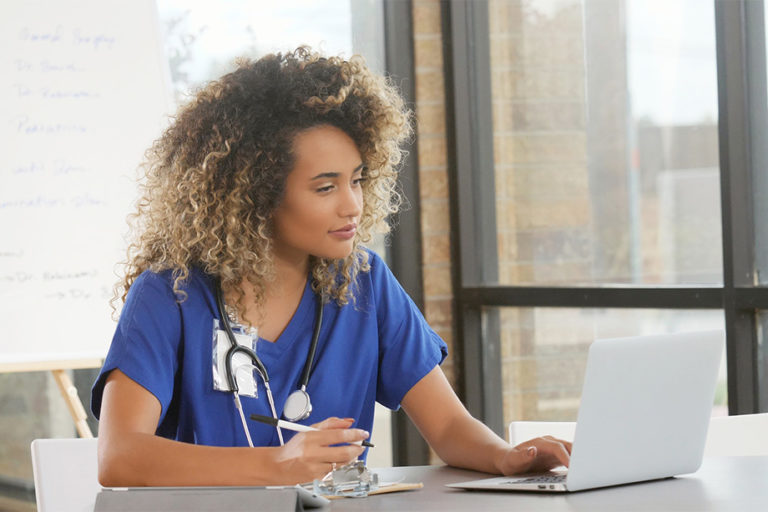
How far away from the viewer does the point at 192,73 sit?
10.3 ft

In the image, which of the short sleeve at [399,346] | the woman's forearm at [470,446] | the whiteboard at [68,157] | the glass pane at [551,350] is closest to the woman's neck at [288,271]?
the short sleeve at [399,346]

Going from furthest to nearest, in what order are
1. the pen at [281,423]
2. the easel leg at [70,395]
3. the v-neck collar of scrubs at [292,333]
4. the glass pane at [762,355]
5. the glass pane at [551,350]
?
the glass pane at [551,350]
the easel leg at [70,395]
the glass pane at [762,355]
the v-neck collar of scrubs at [292,333]
the pen at [281,423]

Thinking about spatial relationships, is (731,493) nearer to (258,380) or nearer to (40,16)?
(258,380)

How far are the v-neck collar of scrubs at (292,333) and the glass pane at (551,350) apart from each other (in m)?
1.36

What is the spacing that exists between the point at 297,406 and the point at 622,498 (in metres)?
0.59

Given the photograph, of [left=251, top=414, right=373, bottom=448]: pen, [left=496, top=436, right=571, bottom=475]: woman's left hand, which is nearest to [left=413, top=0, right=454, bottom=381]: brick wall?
[left=496, top=436, right=571, bottom=475]: woman's left hand

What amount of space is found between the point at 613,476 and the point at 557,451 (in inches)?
5.7

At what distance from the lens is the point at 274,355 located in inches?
65.8

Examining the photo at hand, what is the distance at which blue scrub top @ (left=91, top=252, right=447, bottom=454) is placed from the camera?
5.17ft

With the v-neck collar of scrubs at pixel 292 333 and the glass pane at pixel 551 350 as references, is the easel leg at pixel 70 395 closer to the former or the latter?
the v-neck collar of scrubs at pixel 292 333

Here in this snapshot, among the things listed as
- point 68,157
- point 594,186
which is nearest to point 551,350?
point 594,186

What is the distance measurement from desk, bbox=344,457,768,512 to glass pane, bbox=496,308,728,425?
148 cm

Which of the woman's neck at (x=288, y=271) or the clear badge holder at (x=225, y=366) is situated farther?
the woman's neck at (x=288, y=271)

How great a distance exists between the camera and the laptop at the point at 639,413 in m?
1.23
